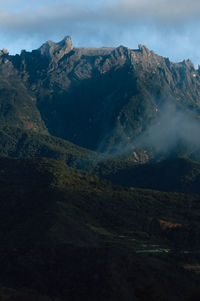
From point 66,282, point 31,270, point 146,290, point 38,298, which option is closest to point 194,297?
point 146,290

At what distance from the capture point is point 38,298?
16538cm

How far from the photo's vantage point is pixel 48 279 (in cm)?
19088

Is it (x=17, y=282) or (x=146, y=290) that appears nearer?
(x=146, y=290)

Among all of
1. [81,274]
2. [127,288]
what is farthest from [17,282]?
[127,288]

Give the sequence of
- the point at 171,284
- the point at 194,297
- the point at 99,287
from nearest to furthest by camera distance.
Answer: the point at 194,297
the point at 99,287
the point at 171,284

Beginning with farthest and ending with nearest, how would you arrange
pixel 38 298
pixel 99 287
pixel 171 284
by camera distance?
pixel 171 284 → pixel 99 287 → pixel 38 298

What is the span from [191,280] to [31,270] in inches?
2100

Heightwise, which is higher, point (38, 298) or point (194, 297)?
point (194, 297)

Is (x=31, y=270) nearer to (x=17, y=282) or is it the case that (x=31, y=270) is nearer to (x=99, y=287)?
(x=17, y=282)

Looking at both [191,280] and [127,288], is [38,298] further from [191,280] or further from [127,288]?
[191,280]

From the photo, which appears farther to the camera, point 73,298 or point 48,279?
point 48,279

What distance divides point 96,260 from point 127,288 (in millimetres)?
20432

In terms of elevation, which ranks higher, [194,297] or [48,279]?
[194,297]

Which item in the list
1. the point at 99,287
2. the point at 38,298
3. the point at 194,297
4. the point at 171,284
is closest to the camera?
the point at 194,297
